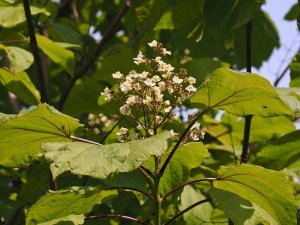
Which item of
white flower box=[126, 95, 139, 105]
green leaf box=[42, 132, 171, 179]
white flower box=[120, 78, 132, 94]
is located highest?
white flower box=[120, 78, 132, 94]

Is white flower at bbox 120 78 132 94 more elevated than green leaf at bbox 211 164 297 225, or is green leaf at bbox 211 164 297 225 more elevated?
white flower at bbox 120 78 132 94

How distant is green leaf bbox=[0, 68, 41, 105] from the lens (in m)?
2.48

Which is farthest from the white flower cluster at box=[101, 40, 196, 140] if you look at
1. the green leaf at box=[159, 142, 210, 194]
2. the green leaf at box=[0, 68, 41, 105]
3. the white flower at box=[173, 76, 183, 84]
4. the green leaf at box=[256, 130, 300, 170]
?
the green leaf at box=[256, 130, 300, 170]

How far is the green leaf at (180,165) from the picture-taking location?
1.69 meters

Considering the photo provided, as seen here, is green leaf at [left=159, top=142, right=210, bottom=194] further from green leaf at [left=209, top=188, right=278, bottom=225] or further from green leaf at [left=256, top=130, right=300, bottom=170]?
green leaf at [left=256, top=130, right=300, bottom=170]

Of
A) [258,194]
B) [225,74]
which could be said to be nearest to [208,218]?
[258,194]

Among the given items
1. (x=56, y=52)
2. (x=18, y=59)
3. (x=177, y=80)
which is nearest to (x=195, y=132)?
(x=177, y=80)

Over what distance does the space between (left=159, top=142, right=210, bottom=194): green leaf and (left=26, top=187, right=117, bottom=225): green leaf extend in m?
0.18

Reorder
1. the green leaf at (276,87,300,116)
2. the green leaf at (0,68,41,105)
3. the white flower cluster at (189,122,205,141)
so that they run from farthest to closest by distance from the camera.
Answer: the green leaf at (0,68,41,105), the white flower cluster at (189,122,205,141), the green leaf at (276,87,300,116)

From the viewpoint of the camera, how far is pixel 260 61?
3.64m

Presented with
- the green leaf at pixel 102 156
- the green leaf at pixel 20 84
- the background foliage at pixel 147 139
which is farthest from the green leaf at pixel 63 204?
the green leaf at pixel 20 84

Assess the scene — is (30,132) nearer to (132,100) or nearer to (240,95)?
(132,100)

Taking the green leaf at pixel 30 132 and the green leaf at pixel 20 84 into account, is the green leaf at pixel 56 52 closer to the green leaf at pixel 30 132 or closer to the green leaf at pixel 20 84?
the green leaf at pixel 20 84

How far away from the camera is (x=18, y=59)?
2379 mm
